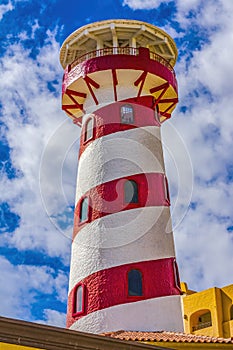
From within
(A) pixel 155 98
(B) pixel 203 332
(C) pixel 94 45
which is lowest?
(B) pixel 203 332

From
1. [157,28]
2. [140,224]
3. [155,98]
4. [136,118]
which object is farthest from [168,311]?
[157,28]

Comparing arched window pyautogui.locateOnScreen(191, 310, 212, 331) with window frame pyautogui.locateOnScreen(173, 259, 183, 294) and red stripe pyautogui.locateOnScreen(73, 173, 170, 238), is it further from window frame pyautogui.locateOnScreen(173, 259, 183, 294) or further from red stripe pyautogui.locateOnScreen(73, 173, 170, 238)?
red stripe pyautogui.locateOnScreen(73, 173, 170, 238)

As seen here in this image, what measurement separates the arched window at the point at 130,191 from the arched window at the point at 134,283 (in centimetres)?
252

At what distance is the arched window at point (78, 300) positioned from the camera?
15.8m

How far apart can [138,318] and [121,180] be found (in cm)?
472

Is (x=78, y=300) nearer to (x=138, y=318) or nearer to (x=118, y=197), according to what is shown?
(x=138, y=318)

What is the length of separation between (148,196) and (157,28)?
7492mm

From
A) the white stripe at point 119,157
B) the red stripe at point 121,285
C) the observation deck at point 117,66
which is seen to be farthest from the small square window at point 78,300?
the observation deck at point 117,66

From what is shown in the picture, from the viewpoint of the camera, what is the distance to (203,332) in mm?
22891

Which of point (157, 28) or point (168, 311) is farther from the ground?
point (157, 28)

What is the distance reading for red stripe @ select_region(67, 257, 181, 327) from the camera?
15.3 m

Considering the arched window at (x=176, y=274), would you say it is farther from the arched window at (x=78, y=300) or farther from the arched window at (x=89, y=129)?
the arched window at (x=89, y=129)

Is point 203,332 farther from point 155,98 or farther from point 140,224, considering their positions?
point 155,98

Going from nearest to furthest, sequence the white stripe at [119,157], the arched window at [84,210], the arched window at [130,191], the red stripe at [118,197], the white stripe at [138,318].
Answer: the white stripe at [138,318] → the red stripe at [118,197] → the arched window at [130,191] → the arched window at [84,210] → the white stripe at [119,157]
